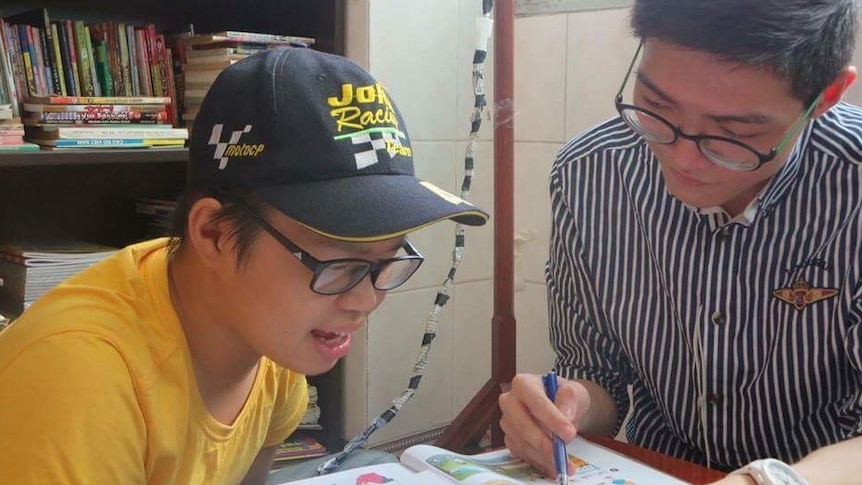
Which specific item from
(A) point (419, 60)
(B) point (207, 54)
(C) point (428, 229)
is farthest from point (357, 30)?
(C) point (428, 229)

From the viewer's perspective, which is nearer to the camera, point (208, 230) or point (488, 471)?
point (208, 230)

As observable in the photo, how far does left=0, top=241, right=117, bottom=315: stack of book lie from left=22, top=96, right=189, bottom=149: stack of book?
0.76 ft

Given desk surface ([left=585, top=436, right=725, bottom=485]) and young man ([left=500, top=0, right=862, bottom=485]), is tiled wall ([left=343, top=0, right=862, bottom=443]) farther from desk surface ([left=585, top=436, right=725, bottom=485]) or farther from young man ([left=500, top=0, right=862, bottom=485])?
desk surface ([left=585, top=436, right=725, bottom=485])

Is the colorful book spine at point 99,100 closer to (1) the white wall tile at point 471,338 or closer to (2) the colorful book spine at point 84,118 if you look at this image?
(2) the colorful book spine at point 84,118

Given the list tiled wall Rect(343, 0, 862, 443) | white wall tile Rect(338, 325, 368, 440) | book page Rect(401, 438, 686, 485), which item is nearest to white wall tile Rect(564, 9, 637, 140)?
tiled wall Rect(343, 0, 862, 443)

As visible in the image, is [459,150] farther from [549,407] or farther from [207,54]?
[549,407]

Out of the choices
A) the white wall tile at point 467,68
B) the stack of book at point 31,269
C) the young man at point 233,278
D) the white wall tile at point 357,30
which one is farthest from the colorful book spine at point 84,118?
the young man at point 233,278

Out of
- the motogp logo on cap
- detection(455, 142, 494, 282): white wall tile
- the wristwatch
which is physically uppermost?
the motogp logo on cap

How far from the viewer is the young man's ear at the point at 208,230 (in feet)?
2.96

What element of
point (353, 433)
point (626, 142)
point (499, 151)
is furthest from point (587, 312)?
point (353, 433)

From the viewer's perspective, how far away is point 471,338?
2412mm

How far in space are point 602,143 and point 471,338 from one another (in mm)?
1183

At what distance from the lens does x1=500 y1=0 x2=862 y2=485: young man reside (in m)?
0.96

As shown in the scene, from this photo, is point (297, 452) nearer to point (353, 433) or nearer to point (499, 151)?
point (353, 433)
